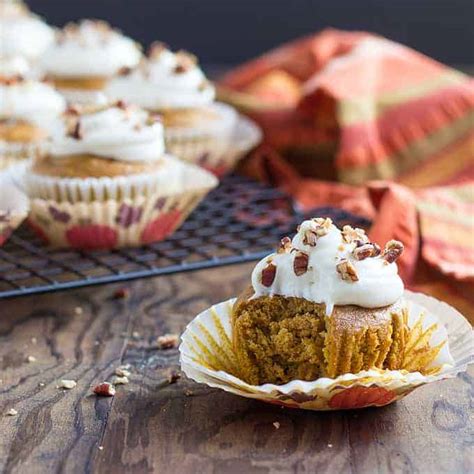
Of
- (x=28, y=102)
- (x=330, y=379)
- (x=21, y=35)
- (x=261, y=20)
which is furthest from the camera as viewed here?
(x=261, y=20)

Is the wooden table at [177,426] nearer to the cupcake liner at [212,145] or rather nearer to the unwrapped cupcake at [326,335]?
the unwrapped cupcake at [326,335]

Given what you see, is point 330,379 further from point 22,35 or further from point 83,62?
point 22,35

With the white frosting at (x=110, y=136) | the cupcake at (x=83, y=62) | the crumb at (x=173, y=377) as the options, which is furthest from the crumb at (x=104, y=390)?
the cupcake at (x=83, y=62)

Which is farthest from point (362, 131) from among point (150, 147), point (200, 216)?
point (150, 147)

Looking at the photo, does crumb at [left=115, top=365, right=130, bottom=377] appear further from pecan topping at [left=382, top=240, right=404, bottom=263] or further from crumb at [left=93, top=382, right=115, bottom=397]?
pecan topping at [left=382, top=240, right=404, bottom=263]

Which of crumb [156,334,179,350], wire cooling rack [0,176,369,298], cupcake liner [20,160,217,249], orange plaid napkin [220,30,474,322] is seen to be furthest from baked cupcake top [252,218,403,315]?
orange plaid napkin [220,30,474,322]

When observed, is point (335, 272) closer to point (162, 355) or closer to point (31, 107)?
point (162, 355)

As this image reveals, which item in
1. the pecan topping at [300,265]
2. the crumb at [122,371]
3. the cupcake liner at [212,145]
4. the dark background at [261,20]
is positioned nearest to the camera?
the pecan topping at [300,265]

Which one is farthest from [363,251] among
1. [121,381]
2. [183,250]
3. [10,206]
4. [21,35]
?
[21,35]
